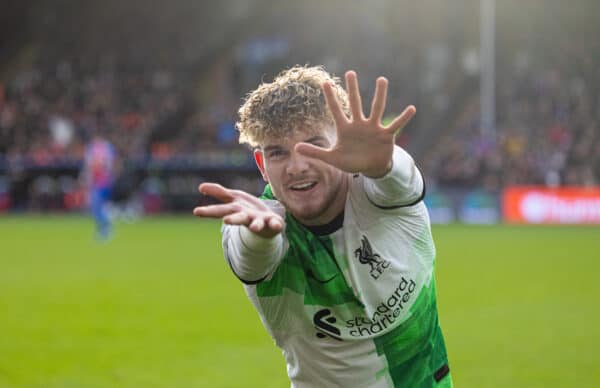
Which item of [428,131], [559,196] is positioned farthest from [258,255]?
[428,131]

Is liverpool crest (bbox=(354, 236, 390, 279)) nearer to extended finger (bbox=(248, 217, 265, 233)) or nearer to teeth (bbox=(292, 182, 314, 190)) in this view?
teeth (bbox=(292, 182, 314, 190))

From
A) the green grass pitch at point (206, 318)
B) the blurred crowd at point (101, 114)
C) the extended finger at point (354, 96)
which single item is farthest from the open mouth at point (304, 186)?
the blurred crowd at point (101, 114)

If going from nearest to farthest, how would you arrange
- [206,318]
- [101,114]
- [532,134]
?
[206,318], [532,134], [101,114]

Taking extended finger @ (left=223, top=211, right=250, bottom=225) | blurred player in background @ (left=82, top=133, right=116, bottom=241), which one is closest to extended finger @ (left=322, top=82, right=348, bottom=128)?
extended finger @ (left=223, top=211, right=250, bottom=225)

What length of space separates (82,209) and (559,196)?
17.0 m

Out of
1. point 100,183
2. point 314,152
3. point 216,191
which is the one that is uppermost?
point 314,152

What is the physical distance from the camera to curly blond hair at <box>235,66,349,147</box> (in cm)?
337

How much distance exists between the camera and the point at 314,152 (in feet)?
10.3

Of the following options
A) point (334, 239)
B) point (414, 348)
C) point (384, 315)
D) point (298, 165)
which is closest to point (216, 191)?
point (298, 165)

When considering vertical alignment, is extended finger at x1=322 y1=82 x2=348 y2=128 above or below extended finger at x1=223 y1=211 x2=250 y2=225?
above

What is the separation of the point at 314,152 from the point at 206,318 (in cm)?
679

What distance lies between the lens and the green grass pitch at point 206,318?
6.95 meters

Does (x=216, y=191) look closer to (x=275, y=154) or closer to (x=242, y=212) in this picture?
(x=242, y=212)

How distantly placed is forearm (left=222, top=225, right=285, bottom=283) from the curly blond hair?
394 millimetres
